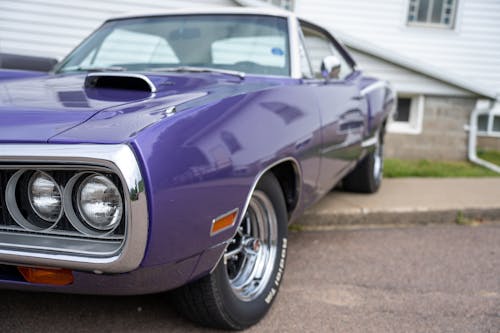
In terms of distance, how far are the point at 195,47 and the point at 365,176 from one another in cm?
231

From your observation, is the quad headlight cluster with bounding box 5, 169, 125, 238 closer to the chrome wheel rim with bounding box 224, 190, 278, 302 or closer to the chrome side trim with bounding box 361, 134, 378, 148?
the chrome wheel rim with bounding box 224, 190, 278, 302

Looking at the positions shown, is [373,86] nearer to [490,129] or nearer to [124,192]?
[124,192]

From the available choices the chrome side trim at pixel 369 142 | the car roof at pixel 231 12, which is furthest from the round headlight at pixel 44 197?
the chrome side trim at pixel 369 142

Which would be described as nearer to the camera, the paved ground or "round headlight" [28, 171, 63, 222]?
"round headlight" [28, 171, 63, 222]

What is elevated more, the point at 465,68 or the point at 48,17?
the point at 48,17

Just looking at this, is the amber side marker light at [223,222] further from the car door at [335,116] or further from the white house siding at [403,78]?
the white house siding at [403,78]

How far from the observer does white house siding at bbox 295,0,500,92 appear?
755 centimetres

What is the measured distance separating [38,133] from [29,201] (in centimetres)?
25

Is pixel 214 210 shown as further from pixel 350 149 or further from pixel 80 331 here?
pixel 350 149

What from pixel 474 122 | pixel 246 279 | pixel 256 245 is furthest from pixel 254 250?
pixel 474 122

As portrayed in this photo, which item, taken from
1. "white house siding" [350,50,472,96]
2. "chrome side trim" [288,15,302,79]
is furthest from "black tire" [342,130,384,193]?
"white house siding" [350,50,472,96]

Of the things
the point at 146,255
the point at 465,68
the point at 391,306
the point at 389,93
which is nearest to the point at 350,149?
the point at 391,306

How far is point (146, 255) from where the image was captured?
1.45 m

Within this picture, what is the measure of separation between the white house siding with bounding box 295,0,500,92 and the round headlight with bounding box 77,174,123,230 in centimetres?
667
